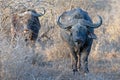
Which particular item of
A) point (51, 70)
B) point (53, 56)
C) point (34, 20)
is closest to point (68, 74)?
point (51, 70)

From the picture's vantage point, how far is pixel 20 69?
8.33m

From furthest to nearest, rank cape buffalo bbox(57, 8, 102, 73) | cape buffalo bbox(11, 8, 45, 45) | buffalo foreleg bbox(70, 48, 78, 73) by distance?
1. cape buffalo bbox(11, 8, 45, 45)
2. buffalo foreleg bbox(70, 48, 78, 73)
3. cape buffalo bbox(57, 8, 102, 73)

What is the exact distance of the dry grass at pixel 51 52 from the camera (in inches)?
327

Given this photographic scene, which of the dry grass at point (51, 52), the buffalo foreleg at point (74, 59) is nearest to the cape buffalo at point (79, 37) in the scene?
the buffalo foreleg at point (74, 59)

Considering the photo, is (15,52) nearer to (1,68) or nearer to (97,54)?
(1,68)

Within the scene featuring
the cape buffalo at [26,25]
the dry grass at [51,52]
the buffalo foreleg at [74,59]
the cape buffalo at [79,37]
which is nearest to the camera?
the dry grass at [51,52]

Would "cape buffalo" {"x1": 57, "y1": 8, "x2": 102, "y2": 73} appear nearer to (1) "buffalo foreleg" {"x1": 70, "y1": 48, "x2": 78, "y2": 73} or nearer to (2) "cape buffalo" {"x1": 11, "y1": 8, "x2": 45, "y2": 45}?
(1) "buffalo foreleg" {"x1": 70, "y1": 48, "x2": 78, "y2": 73}

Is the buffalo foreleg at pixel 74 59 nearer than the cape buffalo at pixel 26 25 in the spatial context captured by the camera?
Yes

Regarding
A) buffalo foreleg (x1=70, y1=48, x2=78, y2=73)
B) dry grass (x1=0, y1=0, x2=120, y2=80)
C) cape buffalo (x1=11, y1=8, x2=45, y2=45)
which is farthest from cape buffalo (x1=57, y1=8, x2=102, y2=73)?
cape buffalo (x1=11, y1=8, x2=45, y2=45)

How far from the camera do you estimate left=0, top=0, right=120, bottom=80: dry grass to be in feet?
27.2

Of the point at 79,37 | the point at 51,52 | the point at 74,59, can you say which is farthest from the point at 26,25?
the point at 79,37

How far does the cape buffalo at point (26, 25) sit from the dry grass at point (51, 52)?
33 centimetres

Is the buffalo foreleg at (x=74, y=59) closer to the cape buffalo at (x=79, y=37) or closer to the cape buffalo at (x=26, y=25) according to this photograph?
the cape buffalo at (x=79, y=37)

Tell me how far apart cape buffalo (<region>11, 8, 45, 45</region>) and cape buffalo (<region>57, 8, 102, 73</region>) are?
74.3 inches
